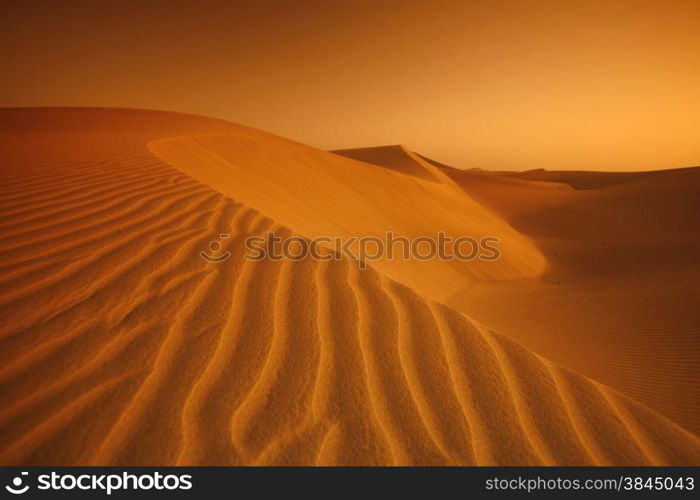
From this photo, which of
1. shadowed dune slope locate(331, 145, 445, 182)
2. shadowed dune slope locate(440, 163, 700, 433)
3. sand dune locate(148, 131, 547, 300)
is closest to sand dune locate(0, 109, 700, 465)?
sand dune locate(148, 131, 547, 300)

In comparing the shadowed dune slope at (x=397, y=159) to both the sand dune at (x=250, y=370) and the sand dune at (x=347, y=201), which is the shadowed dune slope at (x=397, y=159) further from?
the sand dune at (x=250, y=370)

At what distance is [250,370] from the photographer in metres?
1.65

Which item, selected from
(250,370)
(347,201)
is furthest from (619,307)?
(250,370)

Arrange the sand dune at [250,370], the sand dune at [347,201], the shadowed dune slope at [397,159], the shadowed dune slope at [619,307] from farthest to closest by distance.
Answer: the shadowed dune slope at [397,159] → the sand dune at [347,201] → the shadowed dune slope at [619,307] → the sand dune at [250,370]

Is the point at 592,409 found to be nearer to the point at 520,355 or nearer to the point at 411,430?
the point at 520,355

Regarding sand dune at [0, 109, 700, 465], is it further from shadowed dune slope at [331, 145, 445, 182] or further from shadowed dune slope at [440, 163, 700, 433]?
shadowed dune slope at [331, 145, 445, 182]

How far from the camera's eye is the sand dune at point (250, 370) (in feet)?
4.44

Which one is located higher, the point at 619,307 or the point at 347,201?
the point at 347,201

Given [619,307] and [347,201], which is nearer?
[619,307]

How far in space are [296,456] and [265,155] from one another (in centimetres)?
772

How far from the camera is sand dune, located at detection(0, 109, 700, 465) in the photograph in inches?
53.3

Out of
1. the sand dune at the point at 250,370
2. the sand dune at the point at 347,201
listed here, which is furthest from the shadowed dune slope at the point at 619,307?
the sand dune at the point at 250,370

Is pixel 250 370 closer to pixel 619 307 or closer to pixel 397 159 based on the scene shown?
pixel 619 307

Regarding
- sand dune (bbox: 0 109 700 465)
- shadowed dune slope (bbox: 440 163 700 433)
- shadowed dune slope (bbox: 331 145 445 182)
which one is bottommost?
shadowed dune slope (bbox: 440 163 700 433)
